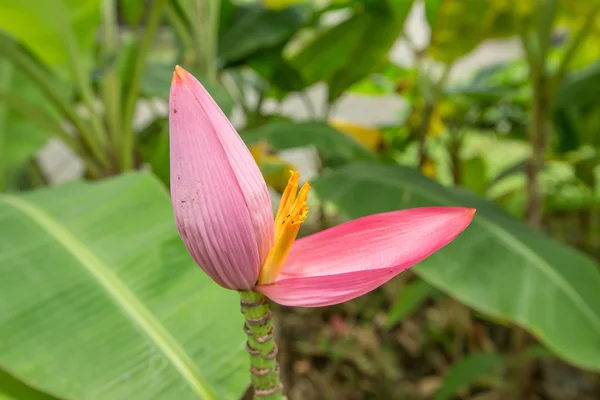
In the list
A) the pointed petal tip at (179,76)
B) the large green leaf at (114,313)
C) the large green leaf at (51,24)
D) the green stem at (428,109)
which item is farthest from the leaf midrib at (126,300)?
the green stem at (428,109)

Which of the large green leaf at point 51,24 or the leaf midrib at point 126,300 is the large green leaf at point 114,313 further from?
the large green leaf at point 51,24

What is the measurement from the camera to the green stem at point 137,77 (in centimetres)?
52

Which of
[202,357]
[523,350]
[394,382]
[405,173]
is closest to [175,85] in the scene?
[202,357]

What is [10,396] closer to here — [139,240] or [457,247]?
[139,240]

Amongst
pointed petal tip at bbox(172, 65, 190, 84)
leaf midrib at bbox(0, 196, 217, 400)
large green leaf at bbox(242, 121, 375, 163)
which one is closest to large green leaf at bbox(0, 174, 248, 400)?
leaf midrib at bbox(0, 196, 217, 400)

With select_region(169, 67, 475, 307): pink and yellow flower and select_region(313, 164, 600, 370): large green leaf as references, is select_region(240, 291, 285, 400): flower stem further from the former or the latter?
select_region(313, 164, 600, 370): large green leaf

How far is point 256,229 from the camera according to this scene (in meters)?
0.18

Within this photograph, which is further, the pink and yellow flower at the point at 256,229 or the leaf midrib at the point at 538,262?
the leaf midrib at the point at 538,262

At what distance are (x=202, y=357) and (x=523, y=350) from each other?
2.17 feet

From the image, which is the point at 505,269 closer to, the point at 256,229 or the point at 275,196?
the point at 256,229

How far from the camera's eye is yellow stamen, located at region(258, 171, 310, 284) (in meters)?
0.19

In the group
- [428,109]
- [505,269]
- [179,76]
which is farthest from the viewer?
[428,109]

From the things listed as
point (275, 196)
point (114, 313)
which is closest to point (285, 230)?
point (114, 313)

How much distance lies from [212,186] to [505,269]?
0.36 metres
